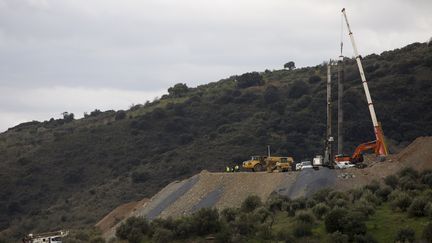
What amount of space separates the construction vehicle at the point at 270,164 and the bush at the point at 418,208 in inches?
971

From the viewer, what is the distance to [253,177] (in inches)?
2670

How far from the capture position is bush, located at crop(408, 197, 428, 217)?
47.2 meters

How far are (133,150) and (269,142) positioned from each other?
1963 centimetres

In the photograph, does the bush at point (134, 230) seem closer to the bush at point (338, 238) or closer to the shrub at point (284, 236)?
the shrub at point (284, 236)

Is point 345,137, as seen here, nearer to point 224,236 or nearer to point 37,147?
point 37,147

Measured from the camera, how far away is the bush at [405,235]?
42928 millimetres

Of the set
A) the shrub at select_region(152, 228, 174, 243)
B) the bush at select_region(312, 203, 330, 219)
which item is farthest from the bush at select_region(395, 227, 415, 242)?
the shrub at select_region(152, 228, 174, 243)

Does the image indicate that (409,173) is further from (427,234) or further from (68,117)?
(68,117)

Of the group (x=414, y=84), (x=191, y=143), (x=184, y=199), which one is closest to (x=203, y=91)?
(x=191, y=143)

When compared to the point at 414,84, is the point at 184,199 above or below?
below

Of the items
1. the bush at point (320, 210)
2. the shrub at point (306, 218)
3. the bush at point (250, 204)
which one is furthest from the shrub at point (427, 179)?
the bush at point (250, 204)

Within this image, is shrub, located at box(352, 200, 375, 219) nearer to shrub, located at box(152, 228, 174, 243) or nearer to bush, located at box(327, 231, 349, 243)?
bush, located at box(327, 231, 349, 243)

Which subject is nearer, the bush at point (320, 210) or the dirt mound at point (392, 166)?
the bush at point (320, 210)

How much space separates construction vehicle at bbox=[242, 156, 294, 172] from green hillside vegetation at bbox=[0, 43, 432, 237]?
69.6ft
